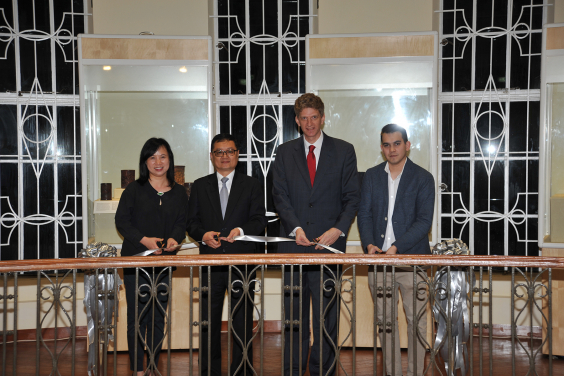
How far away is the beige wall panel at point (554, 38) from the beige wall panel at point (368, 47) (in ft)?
2.91

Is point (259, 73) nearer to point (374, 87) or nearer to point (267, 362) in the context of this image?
point (374, 87)

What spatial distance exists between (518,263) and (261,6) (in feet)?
11.2

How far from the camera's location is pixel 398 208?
3.15m

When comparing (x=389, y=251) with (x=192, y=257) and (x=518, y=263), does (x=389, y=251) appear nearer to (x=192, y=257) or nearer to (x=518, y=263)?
(x=518, y=263)

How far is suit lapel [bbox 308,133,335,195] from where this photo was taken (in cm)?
316

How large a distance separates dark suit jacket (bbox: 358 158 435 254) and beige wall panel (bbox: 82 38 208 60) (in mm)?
1851

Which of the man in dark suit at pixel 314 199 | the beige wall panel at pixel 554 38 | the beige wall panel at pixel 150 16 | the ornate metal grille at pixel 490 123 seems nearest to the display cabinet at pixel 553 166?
the beige wall panel at pixel 554 38

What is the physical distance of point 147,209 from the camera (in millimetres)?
3240

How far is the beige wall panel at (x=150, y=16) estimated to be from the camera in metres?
4.59

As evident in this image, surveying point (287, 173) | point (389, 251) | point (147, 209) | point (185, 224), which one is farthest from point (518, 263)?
point (147, 209)

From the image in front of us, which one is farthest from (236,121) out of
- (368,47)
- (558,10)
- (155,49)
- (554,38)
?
(558,10)

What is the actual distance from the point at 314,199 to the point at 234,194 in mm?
535

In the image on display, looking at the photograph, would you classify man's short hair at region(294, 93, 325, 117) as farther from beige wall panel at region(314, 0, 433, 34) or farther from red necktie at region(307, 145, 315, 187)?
beige wall panel at region(314, 0, 433, 34)

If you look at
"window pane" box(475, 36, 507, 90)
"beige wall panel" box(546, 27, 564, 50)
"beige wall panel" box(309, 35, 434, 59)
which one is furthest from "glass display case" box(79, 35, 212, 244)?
"beige wall panel" box(546, 27, 564, 50)
